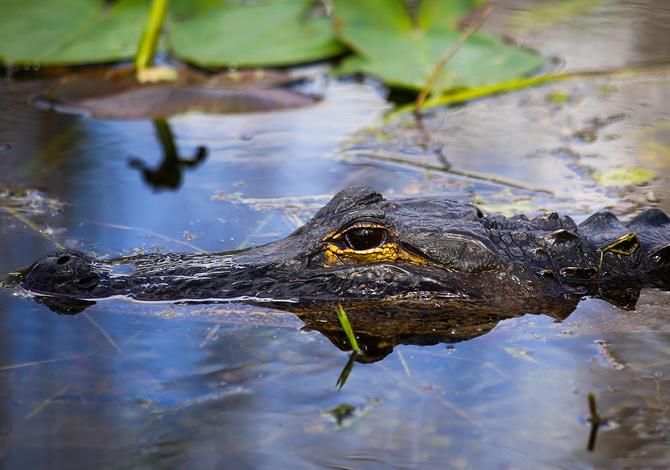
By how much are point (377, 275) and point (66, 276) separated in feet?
4.82

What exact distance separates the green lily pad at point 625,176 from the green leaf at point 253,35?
11.5 feet

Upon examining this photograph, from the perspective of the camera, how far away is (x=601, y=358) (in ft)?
9.52

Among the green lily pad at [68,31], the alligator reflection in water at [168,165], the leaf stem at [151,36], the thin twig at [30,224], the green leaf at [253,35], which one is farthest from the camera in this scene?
the green leaf at [253,35]

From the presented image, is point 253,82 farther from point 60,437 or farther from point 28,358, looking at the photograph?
point 60,437

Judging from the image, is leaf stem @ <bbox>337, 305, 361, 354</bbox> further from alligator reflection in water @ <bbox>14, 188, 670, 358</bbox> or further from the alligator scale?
the alligator scale

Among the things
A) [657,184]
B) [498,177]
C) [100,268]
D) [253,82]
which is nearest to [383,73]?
[253,82]

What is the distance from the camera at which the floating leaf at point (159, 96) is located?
609 cm

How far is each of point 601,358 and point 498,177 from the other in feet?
7.63

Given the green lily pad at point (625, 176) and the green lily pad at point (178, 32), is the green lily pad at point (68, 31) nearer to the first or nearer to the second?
the green lily pad at point (178, 32)

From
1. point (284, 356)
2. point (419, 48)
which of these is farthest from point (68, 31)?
point (284, 356)

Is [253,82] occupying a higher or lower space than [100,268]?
lower

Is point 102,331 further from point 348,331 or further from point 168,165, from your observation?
point 168,165

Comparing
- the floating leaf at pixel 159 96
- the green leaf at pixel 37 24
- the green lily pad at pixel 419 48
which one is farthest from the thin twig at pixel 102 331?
the green leaf at pixel 37 24

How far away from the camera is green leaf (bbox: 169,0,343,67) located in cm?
700
